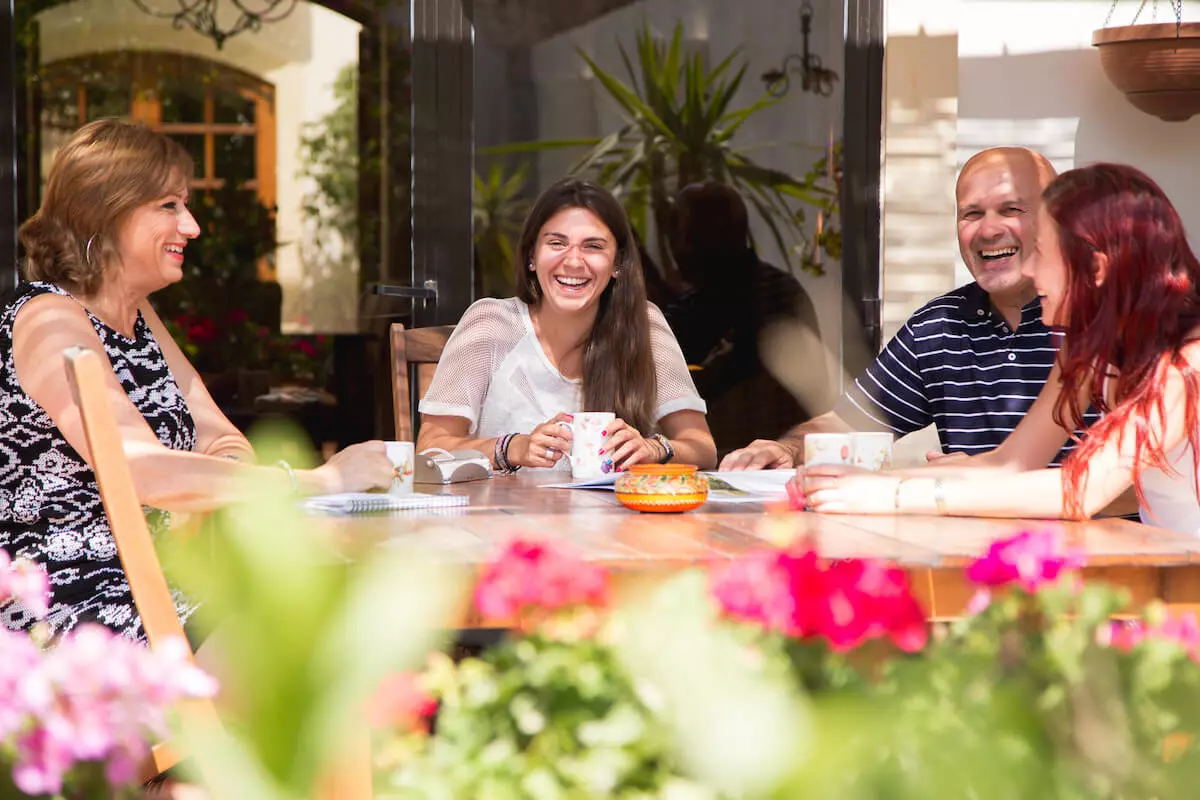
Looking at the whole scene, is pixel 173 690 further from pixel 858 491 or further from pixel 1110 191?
pixel 1110 191

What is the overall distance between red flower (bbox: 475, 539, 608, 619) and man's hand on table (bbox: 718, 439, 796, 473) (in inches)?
57.3

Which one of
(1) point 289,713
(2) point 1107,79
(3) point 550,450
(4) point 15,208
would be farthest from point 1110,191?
(4) point 15,208

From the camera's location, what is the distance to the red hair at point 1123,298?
180cm

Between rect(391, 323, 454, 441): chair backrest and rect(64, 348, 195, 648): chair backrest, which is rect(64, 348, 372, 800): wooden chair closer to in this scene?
rect(64, 348, 195, 648): chair backrest

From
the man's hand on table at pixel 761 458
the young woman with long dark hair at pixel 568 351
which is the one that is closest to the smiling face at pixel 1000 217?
the man's hand on table at pixel 761 458

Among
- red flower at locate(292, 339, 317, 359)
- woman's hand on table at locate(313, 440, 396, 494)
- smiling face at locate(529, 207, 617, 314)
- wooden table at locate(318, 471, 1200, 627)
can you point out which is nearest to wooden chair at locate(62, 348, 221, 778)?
wooden table at locate(318, 471, 1200, 627)

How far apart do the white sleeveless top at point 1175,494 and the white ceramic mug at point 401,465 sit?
1.07 m

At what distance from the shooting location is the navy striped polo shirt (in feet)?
8.71

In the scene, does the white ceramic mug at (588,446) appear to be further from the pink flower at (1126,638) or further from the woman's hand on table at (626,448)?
the pink flower at (1126,638)

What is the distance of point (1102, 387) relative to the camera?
1890 millimetres

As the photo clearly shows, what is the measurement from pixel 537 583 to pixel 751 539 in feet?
2.02

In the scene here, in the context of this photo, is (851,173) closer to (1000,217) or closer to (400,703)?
(1000,217)

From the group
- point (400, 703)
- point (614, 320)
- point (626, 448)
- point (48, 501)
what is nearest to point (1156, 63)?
point (614, 320)

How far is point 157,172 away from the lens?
233 cm
